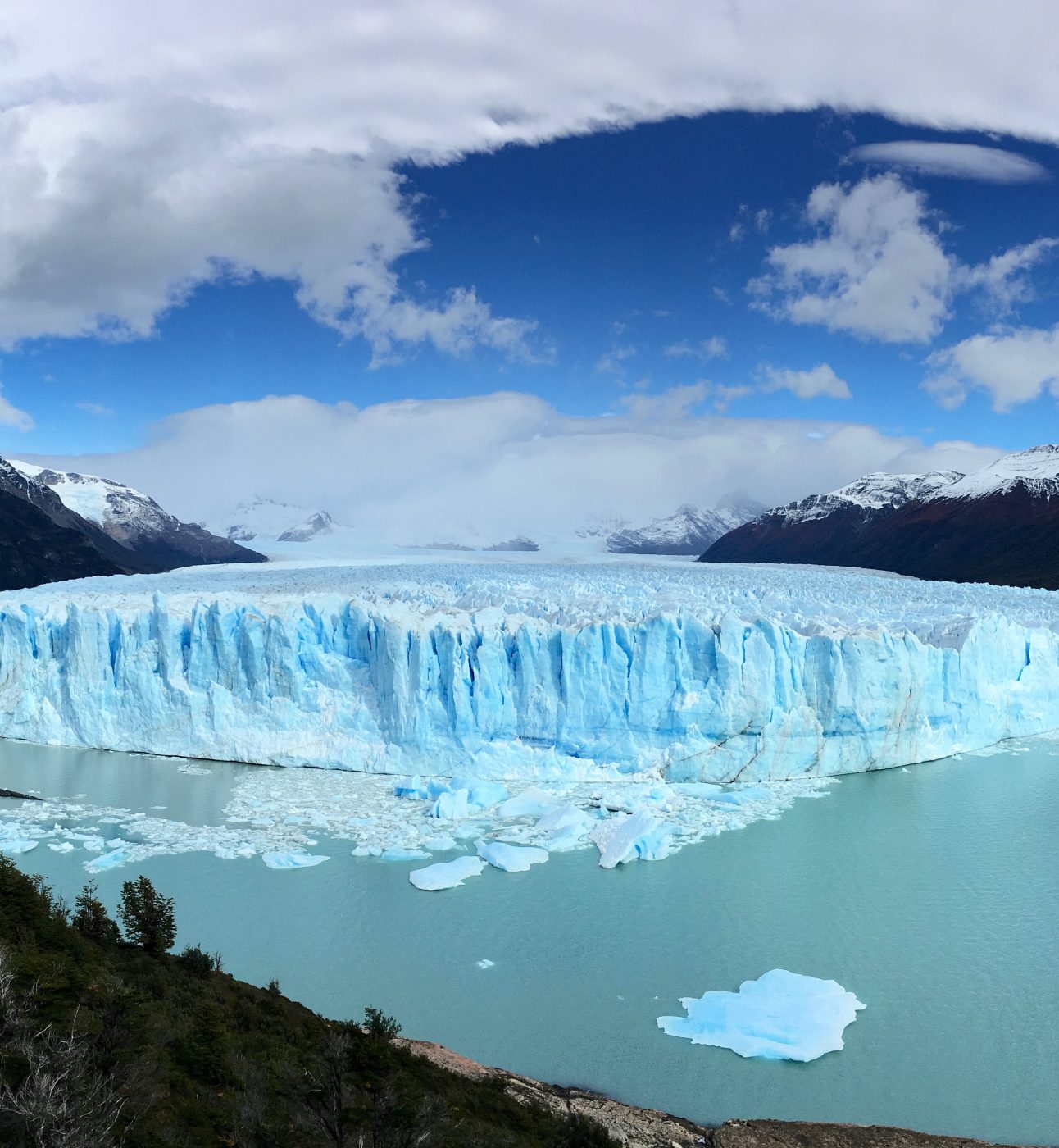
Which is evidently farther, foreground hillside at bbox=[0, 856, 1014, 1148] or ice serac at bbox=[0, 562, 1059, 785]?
ice serac at bbox=[0, 562, 1059, 785]

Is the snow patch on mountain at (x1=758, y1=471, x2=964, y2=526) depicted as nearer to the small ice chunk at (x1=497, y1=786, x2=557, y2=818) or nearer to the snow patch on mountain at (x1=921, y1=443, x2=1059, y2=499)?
the snow patch on mountain at (x1=921, y1=443, x2=1059, y2=499)

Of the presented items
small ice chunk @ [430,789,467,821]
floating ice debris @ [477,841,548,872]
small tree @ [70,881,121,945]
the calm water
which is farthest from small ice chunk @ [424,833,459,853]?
small tree @ [70,881,121,945]

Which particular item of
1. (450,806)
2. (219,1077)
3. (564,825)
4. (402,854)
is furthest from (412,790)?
(219,1077)

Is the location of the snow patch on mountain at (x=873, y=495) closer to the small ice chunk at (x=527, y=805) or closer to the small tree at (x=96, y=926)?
the small ice chunk at (x=527, y=805)

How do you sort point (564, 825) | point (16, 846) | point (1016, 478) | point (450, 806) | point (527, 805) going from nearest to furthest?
1. point (16, 846)
2. point (564, 825)
3. point (450, 806)
4. point (527, 805)
5. point (1016, 478)

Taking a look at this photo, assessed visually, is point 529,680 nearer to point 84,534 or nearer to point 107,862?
point 107,862

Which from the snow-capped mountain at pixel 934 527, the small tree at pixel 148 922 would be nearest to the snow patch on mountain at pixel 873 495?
the snow-capped mountain at pixel 934 527
